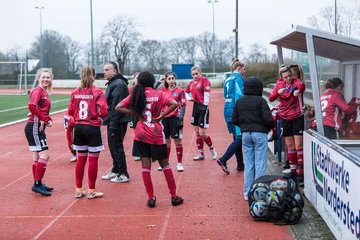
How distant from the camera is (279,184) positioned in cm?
582

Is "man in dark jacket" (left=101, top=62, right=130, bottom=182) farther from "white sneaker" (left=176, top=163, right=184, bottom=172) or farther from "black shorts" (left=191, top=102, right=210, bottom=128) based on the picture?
"black shorts" (left=191, top=102, right=210, bottom=128)

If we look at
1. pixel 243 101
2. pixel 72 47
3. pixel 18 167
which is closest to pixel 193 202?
pixel 243 101

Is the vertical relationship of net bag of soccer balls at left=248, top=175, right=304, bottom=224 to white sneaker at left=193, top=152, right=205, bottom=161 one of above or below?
above

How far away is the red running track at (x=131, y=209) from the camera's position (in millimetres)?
5543

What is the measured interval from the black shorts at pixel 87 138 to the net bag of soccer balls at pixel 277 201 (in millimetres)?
2293

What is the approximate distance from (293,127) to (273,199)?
2061mm

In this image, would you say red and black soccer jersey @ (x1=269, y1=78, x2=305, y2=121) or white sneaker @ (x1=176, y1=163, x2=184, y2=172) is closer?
red and black soccer jersey @ (x1=269, y1=78, x2=305, y2=121)

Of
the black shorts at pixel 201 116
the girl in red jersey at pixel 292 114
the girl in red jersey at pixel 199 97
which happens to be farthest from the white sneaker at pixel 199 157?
the girl in red jersey at pixel 292 114

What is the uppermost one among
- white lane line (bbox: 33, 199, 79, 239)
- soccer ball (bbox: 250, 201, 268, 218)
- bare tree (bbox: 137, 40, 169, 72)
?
bare tree (bbox: 137, 40, 169, 72)

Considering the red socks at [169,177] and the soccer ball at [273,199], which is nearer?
the soccer ball at [273,199]

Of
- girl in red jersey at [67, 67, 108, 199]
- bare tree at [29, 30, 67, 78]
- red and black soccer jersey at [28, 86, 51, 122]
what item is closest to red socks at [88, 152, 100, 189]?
girl in red jersey at [67, 67, 108, 199]

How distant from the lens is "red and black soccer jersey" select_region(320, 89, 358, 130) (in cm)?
598

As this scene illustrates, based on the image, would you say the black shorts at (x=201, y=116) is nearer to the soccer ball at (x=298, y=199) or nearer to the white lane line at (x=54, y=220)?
the white lane line at (x=54, y=220)

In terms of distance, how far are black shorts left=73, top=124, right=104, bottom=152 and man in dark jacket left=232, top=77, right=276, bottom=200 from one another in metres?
1.87
